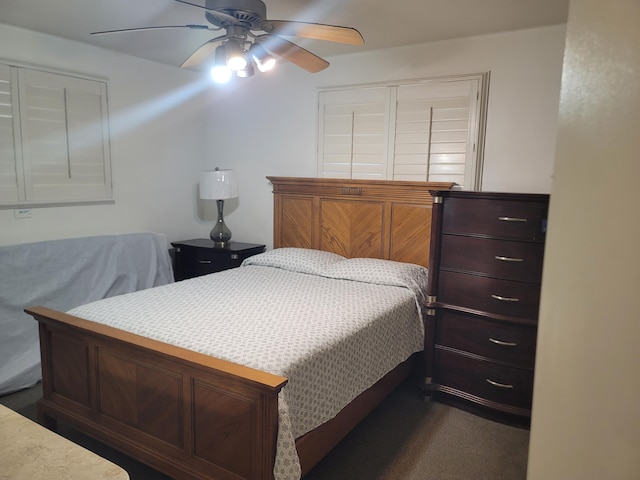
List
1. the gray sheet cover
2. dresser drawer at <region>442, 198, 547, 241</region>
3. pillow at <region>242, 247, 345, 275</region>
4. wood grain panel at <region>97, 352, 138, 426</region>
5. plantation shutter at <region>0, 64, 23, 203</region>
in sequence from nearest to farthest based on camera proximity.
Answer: wood grain panel at <region>97, 352, 138, 426</region>
dresser drawer at <region>442, 198, 547, 241</region>
the gray sheet cover
plantation shutter at <region>0, 64, 23, 203</region>
pillow at <region>242, 247, 345, 275</region>

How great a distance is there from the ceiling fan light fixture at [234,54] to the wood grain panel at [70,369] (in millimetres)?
1543

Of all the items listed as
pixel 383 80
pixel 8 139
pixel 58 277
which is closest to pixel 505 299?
pixel 383 80

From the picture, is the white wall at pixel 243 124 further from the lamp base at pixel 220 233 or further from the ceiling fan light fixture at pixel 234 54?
the ceiling fan light fixture at pixel 234 54

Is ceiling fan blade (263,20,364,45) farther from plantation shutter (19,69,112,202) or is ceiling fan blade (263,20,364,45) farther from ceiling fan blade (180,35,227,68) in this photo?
plantation shutter (19,69,112,202)

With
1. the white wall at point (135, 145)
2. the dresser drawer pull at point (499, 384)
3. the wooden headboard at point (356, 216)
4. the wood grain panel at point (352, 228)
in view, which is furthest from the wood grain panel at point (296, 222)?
the dresser drawer pull at point (499, 384)

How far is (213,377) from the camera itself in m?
1.65

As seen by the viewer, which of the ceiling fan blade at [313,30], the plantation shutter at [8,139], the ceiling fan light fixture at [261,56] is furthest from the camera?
Answer: the plantation shutter at [8,139]

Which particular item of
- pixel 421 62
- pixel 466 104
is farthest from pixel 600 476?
pixel 421 62

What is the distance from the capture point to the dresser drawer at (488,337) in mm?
2475

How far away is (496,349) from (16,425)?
235 centimetres

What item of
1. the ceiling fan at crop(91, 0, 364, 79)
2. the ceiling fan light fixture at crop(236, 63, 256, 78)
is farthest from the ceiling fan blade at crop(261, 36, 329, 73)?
the ceiling fan light fixture at crop(236, 63, 256, 78)

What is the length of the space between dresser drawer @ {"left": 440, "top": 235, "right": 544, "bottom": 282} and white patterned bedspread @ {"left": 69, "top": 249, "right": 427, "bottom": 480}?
375mm

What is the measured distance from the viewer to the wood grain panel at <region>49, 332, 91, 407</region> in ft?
6.93

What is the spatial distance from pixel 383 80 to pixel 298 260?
5.12ft
